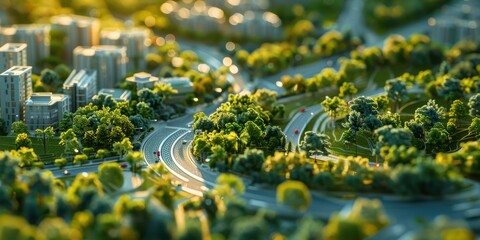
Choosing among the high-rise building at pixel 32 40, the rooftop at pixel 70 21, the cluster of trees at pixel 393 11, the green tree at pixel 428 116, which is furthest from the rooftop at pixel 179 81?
the cluster of trees at pixel 393 11

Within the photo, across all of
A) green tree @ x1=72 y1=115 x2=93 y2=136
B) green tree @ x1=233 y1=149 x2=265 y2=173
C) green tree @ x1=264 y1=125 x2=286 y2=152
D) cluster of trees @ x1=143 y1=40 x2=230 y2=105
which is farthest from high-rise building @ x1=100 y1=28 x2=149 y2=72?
green tree @ x1=233 y1=149 x2=265 y2=173

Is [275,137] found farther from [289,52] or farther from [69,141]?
[289,52]

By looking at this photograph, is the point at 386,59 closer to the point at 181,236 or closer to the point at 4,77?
the point at 4,77

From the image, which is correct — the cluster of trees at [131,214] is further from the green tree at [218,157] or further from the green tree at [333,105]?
the green tree at [333,105]

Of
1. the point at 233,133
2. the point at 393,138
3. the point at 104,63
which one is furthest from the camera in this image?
the point at 104,63

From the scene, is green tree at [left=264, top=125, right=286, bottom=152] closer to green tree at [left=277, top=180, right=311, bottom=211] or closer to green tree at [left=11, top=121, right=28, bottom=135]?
green tree at [left=277, top=180, right=311, bottom=211]

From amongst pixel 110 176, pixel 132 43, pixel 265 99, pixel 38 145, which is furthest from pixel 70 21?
pixel 110 176
